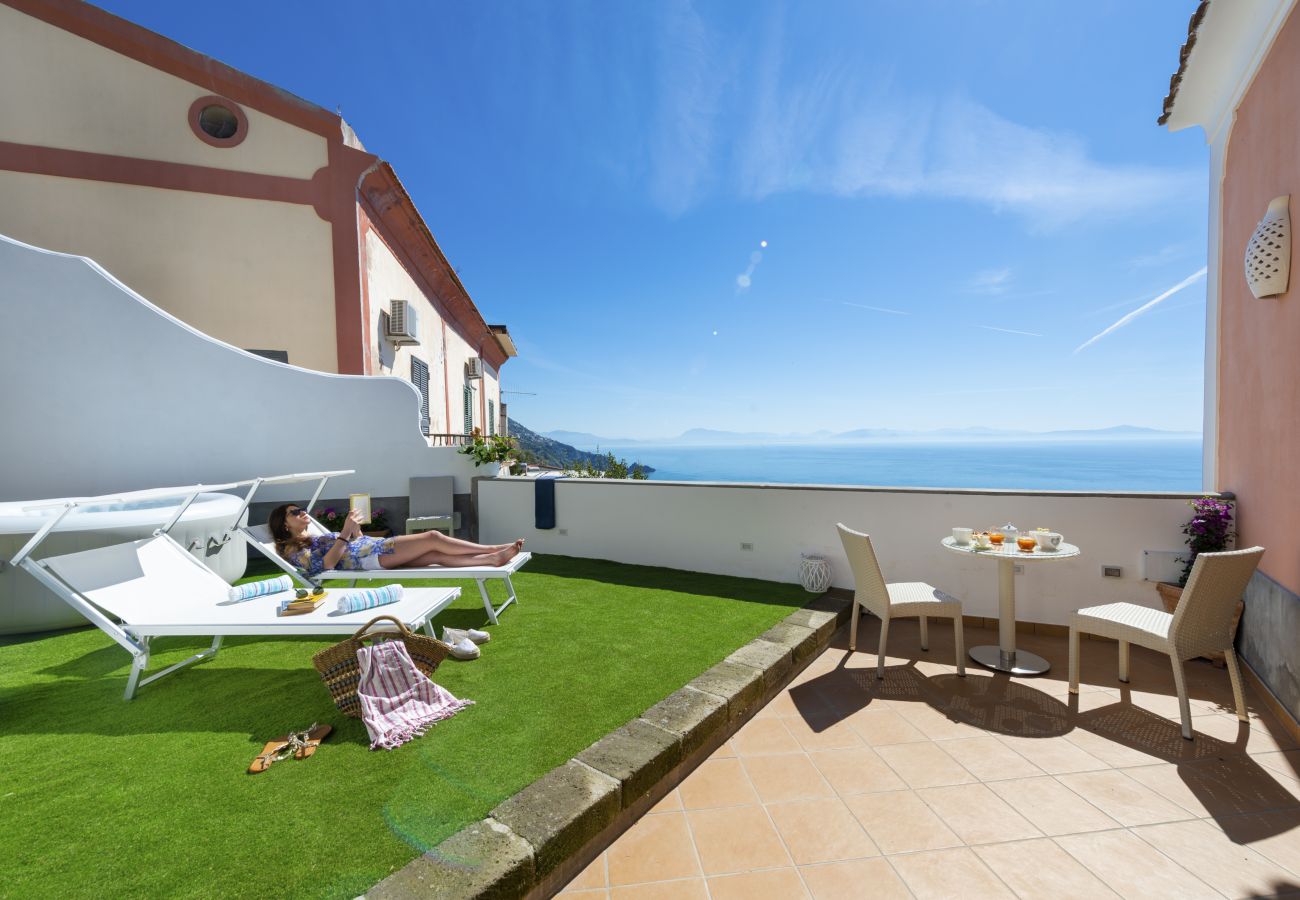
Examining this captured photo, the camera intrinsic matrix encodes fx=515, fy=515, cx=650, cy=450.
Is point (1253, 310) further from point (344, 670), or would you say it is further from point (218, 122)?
point (218, 122)

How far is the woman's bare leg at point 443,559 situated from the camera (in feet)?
14.5

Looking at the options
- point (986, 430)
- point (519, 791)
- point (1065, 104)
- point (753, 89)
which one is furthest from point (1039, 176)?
point (986, 430)

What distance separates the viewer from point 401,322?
909 centimetres

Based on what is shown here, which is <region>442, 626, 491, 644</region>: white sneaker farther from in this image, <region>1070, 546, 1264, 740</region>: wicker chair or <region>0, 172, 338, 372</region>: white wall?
<region>0, 172, 338, 372</region>: white wall

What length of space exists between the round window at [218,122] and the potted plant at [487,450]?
6.44 metres

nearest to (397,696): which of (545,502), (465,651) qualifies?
(465,651)

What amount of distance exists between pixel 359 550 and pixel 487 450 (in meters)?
2.88

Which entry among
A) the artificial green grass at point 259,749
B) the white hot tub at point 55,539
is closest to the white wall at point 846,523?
the artificial green grass at point 259,749

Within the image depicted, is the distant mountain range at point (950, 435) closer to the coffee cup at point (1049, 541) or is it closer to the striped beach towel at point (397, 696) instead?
the coffee cup at point (1049, 541)

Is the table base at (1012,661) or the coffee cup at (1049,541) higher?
the coffee cup at (1049,541)

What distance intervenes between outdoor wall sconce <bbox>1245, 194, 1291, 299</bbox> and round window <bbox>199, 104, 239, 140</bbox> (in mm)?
12031

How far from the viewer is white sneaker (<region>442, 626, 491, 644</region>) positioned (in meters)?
3.45

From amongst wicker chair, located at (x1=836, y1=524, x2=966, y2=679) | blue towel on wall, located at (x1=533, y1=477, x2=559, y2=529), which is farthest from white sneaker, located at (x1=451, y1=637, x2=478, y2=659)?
blue towel on wall, located at (x1=533, y1=477, x2=559, y2=529)

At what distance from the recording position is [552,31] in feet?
24.8
